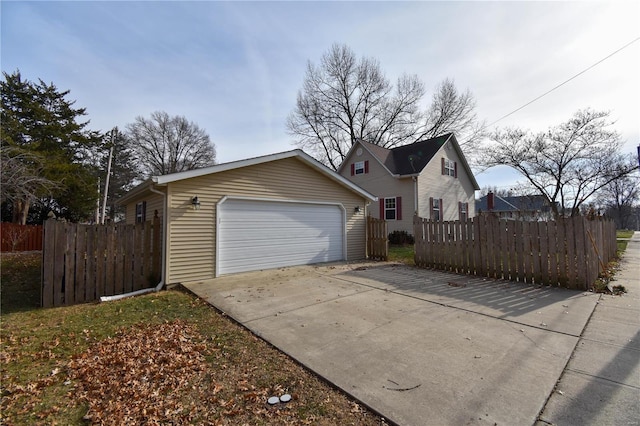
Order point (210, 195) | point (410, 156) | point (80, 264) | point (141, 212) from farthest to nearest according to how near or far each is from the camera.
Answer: point (410, 156) → point (141, 212) → point (210, 195) → point (80, 264)

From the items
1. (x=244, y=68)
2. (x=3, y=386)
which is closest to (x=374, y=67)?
(x=244, y=68)

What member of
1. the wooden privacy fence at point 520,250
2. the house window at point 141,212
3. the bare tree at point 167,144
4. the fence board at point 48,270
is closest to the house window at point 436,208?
the wooden privacy fence at point 520,250

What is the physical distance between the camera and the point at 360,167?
771 inches

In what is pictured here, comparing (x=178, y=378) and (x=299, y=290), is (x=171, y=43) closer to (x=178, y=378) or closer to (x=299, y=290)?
(x=299, y=290)

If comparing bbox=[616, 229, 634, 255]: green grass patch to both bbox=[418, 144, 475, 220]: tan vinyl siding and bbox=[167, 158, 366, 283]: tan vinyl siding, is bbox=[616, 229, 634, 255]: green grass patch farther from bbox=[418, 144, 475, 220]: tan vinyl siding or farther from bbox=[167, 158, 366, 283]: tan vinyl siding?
bbox=[167, 158, 366, 283]: tan vinyl siding

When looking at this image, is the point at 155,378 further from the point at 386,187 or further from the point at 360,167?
the point at 360,167

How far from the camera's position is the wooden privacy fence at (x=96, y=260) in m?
5.68

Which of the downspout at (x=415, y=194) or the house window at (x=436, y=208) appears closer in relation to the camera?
the downspout at (x=415, y=194)

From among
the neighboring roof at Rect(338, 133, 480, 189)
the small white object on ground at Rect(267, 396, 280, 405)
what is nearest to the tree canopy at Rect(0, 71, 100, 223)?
the neighboring roof at Rect(338, 133, 480, 189)

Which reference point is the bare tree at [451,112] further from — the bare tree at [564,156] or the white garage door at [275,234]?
the white garage door at [275,234]

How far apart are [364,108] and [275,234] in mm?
20720

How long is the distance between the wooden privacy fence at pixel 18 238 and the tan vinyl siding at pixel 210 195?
15.4 m

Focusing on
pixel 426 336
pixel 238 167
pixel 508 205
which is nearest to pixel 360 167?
pixel 238 167

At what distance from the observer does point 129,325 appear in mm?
4375
